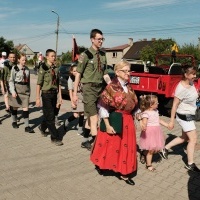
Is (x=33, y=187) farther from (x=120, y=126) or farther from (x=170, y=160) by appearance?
(x=170, y=160)

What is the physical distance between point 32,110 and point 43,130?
3.82 meters

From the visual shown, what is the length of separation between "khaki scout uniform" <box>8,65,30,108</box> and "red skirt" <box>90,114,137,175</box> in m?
3.45

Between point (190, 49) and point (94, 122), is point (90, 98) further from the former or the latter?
point (190, 49)

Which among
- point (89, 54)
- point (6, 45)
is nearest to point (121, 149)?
point (89, 54)

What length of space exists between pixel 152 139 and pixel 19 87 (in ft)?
12.8

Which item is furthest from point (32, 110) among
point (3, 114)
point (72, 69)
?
point (72, 69)

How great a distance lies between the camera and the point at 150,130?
5.10 m

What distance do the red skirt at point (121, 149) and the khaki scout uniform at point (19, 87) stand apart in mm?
3455

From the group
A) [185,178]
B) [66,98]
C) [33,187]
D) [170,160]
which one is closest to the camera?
[33,187]

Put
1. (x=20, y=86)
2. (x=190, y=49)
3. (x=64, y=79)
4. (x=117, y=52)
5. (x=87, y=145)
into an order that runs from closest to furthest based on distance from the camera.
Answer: (x=87, y=145) < (x=20, y=86) < (x=64, y=79) < (x=190, y=49) < (x=117, y=52)

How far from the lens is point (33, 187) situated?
4504 millimetres

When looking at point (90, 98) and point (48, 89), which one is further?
point (48, 89)

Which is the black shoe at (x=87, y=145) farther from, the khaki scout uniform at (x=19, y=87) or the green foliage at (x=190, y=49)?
the green foliage at (x=190, y=49)

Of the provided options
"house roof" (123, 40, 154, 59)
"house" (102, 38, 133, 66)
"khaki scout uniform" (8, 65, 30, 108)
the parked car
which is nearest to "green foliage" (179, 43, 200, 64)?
the parked car
